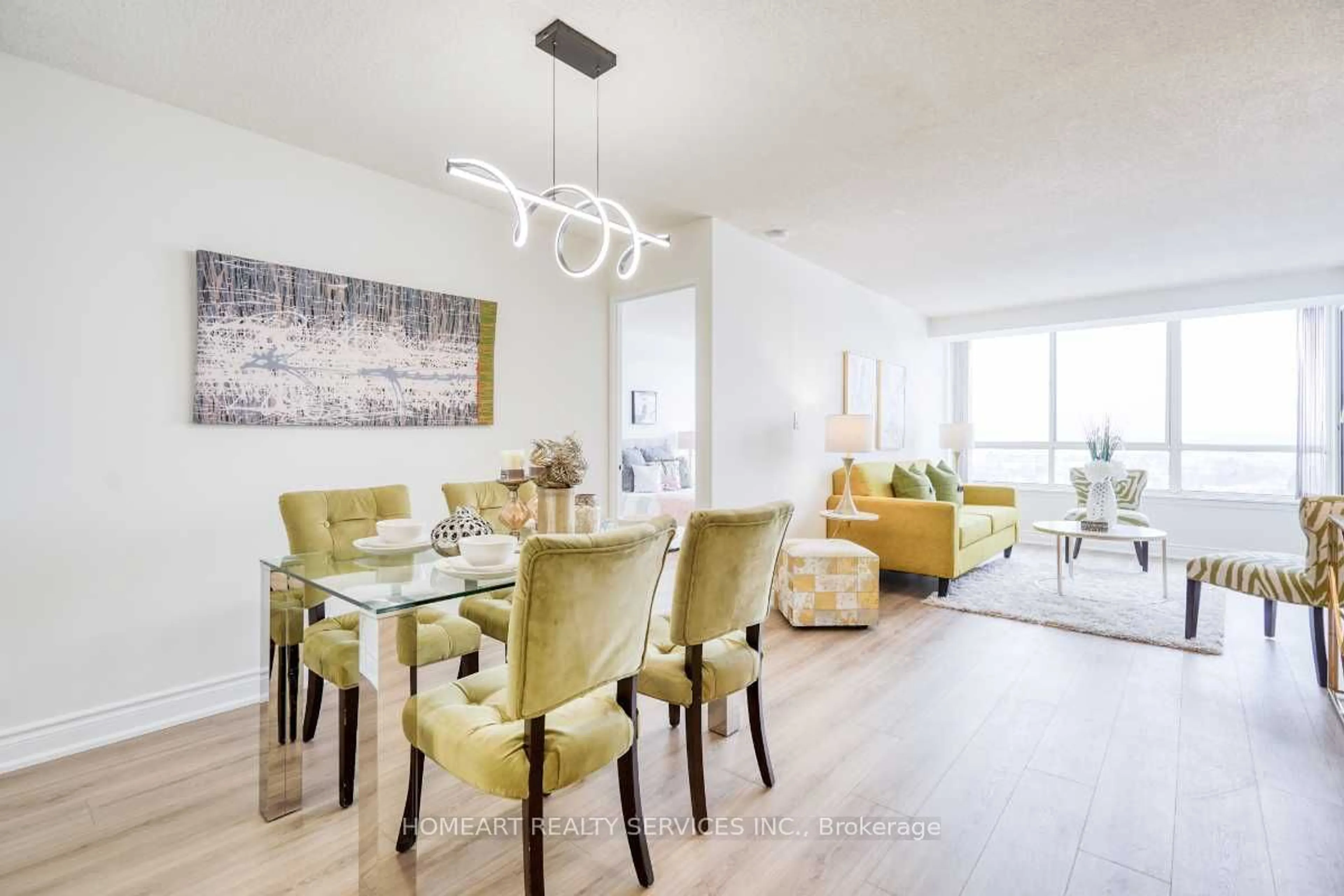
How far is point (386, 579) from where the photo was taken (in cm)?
171

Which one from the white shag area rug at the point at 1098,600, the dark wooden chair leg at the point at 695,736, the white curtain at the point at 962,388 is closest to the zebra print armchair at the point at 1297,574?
the white shag area rug at the point at 1098,600

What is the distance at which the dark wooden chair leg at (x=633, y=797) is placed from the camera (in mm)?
A: 1584

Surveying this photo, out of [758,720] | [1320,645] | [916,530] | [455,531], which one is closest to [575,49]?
[455,531]

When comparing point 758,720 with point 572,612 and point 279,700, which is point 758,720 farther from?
point 279,700

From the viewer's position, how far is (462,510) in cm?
211

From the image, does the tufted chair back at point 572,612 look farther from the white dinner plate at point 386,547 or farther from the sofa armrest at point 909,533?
the sofa armrest at point 909,533

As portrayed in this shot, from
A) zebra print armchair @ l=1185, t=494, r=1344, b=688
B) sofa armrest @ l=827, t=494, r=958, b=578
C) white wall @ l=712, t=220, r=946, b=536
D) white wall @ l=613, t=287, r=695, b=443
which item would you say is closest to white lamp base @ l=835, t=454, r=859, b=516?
sofa armrest @ l=827, t=494, r=958, b=578

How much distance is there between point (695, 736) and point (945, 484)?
4.15 m

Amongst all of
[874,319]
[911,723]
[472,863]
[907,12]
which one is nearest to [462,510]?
[472,863]

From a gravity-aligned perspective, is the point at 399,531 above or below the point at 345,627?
above

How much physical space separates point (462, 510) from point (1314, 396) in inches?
276

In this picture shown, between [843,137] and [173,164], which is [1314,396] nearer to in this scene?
[843,137]

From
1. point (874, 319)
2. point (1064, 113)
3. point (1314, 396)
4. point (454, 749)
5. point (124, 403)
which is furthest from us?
point (874, 319)

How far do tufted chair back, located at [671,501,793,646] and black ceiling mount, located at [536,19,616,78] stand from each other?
161cm
